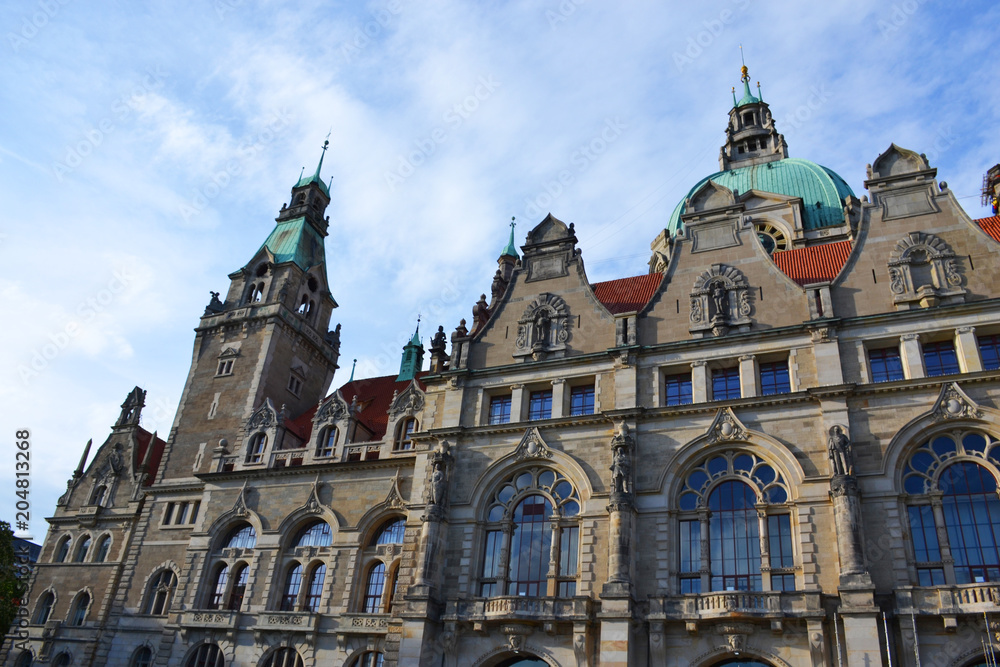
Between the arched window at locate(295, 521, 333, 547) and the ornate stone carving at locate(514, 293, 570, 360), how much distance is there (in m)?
11.7

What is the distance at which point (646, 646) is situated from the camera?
23.9m

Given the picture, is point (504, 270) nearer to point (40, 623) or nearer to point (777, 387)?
point (777, 387)

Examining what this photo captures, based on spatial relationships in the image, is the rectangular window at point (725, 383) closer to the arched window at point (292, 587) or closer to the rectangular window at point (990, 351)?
the rectangular window at point (990, 351)

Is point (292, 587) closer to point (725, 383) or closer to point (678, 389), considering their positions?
point (678, 389)

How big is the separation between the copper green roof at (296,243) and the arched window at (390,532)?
65.2 ft

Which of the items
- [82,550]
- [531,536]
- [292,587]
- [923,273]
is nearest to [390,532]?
[292,587]

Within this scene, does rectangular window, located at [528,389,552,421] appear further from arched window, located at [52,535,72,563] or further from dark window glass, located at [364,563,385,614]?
arched window, located at [52,535,72,563]

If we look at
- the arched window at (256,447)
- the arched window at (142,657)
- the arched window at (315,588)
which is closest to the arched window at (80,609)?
the arched window at (142,657)

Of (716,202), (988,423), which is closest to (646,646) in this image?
(988,423)

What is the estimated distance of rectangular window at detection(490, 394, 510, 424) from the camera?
30661 mm

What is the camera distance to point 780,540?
2436 centimetres

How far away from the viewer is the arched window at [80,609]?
40156mm

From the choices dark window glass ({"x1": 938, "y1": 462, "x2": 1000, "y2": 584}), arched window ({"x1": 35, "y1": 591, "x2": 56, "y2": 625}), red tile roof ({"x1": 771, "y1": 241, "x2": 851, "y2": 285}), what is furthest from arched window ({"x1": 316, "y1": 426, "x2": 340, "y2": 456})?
dark window glass ({"x1": 938, "y1": 462, "x2": 1000, "y2": 584})

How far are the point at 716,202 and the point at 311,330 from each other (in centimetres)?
2584
